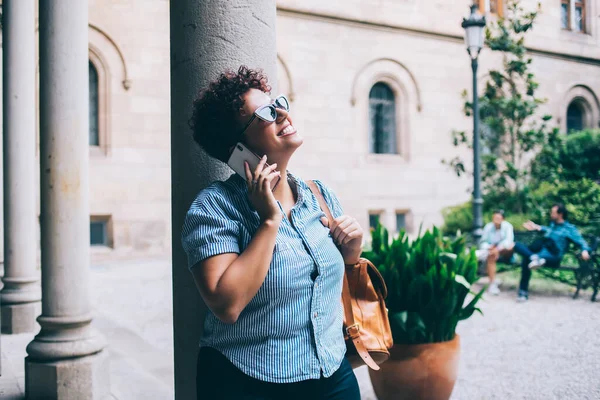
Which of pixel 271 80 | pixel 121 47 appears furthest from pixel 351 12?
pixel 271 80

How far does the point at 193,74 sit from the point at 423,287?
239 centimetres

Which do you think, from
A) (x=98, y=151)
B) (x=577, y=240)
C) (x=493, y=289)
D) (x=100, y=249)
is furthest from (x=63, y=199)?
(x=98, y=151)

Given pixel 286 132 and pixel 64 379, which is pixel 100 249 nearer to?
pixel 64 379

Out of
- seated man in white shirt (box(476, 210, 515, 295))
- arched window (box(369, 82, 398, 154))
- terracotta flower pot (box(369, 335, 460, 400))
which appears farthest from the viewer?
arched window (box(369, 82, 398, 154))

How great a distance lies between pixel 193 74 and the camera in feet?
7.67

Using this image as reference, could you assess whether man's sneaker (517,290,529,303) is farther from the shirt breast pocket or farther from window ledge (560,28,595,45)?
window ledge (560,28,595,45)

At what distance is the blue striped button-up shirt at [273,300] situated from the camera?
1.77 meters

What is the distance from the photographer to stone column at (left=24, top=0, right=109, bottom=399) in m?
4.34

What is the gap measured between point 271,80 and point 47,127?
2519 mm

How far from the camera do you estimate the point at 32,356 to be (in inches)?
170

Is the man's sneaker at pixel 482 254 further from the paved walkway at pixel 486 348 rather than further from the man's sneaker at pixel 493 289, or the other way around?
the paved walkway at pixel 486 348

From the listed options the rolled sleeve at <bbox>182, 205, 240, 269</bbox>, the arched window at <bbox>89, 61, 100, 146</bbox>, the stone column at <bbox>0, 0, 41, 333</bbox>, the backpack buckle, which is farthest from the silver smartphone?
the arched window at <bbox>89, 61, 100, 146</bbox>

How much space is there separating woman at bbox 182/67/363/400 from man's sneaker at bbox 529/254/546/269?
796 cm

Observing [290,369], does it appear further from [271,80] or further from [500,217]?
[500,217]
